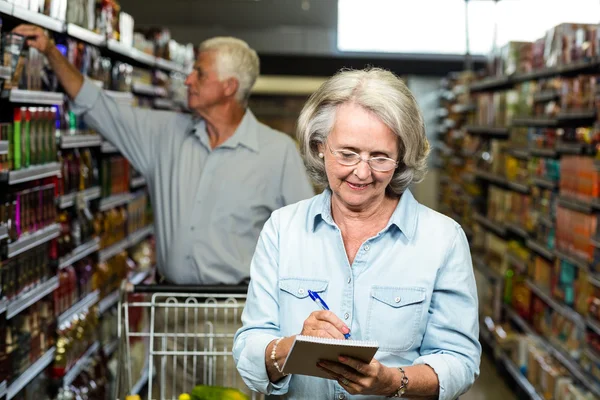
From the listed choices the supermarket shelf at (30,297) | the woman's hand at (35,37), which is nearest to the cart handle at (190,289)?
the supermarket shelf at (30,297)

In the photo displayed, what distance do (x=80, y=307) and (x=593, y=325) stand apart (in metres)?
2.82

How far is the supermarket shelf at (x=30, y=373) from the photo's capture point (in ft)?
11.5

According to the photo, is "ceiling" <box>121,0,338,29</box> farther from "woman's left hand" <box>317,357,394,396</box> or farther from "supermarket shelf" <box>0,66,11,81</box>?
"woman's left hand" <box>317,357,394,396</box>

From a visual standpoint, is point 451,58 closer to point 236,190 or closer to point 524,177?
point 524,177

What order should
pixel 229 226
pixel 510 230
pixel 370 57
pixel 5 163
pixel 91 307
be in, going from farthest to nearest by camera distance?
pixel 370 57
pixel 510 230
pixel 91 307
pixel 229 226
pixel 5 163

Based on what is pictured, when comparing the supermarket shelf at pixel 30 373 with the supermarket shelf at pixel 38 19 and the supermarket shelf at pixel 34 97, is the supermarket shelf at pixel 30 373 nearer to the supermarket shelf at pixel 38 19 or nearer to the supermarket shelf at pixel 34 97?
the supermarket shelf at pixel 34 97

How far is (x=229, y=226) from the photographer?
363cm

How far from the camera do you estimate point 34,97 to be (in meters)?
3.59

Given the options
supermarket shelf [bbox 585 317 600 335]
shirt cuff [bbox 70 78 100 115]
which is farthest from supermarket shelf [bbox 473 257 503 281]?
shirt cuff [bbox 70 78 100 115]

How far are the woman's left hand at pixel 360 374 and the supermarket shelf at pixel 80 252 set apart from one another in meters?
2.60

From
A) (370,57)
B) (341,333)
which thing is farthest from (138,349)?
(370,57)

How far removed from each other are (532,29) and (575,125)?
2.03 m

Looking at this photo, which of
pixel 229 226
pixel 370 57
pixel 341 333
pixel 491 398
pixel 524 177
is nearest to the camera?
pixel 341 333

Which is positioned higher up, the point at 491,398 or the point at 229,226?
the point at 229,226
